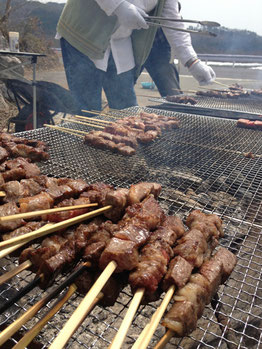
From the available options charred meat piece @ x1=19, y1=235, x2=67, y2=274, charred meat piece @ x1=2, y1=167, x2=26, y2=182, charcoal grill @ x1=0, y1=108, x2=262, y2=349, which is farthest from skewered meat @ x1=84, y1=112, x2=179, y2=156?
charred meat piece @ x1=19, y1=235, x2=67, y2=274

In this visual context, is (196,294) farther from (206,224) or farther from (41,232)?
(41,232)

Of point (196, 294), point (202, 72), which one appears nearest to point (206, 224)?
point (196, 294)

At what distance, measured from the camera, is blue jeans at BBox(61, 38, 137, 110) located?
6.60m

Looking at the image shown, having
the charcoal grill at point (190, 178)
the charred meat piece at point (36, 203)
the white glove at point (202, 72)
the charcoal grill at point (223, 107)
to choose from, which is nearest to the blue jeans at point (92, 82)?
the charcoal grill at point (223, 107)

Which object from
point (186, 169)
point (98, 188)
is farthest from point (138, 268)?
point (186, 169)

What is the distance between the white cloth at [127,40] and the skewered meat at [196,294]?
532cm

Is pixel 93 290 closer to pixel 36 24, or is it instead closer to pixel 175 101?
pixel 175 101

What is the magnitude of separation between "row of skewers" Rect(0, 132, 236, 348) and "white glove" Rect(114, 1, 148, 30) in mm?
4423

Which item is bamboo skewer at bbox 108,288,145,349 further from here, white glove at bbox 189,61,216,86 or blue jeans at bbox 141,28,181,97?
blue jeans at bbox 141,28,181,97

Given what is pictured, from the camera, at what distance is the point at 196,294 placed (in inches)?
69.2

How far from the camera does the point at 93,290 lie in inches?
59.4

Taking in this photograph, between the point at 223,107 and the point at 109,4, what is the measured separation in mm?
4197

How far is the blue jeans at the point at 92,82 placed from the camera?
660 centimetres

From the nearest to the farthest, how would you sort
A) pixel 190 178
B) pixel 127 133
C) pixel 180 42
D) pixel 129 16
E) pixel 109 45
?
pixel 190 178
pixel 127 133
pixel 129 16
pixel 109 45
pixel 180 42
